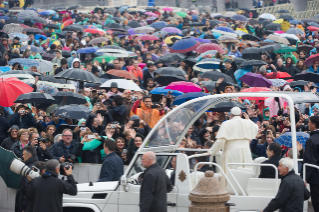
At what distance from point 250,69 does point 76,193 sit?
10900 millimetres

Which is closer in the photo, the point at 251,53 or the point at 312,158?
the point at 312,158

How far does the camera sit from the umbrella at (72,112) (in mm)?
11484

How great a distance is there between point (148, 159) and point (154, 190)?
0.42 meters

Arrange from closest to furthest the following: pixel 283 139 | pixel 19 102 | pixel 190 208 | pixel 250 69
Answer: pixel 190 208, pixel 283 139, pixel 19 102, pixel 250 69

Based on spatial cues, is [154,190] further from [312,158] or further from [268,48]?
[268,48]

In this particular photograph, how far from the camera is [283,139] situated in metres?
9.02

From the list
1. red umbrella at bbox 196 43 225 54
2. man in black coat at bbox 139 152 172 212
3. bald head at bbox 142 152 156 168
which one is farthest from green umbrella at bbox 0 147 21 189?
red umbrella at bbox 196 43 225 54

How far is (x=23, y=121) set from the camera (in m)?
11.6


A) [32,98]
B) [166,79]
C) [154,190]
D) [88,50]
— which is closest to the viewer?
[154,190]

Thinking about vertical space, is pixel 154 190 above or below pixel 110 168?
above

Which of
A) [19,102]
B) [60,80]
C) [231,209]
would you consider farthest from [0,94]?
[231,209]

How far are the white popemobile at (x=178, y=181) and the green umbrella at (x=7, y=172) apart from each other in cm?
227

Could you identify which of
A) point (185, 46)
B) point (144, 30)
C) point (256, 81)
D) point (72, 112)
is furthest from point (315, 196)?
point (144, 30)

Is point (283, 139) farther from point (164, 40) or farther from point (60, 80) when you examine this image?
point (164, 40)
